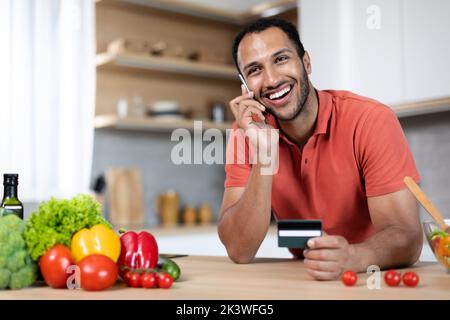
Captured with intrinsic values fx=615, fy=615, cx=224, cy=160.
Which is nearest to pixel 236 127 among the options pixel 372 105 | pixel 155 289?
pixel 372 105

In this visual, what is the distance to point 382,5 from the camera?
312 cm

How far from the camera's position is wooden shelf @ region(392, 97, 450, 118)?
9.62 ft

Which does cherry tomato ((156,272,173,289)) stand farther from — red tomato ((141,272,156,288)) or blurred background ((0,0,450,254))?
blurred background ((0,0,450,254))

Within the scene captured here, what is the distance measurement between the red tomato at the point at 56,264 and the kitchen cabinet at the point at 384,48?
2.23 meters

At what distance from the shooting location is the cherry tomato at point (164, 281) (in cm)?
115

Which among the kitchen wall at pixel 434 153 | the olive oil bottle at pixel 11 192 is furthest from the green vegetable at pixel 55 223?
the kitchen wall at pixel 434 153

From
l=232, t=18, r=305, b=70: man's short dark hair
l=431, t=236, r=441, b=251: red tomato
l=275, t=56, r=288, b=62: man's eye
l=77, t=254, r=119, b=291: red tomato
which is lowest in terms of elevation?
l=77, t=254, r=119, b=291: red tomato

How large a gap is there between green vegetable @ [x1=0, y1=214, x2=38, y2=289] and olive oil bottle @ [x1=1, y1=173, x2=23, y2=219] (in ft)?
0.91

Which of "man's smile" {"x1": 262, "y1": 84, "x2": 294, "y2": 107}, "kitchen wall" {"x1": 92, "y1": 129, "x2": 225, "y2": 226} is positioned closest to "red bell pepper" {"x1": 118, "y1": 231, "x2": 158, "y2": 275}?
"man's smile" {"x1": 262, "y1": 84, "x2": 294, "y2": 107}

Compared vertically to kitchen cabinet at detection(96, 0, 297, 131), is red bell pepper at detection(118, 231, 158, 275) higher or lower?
lower

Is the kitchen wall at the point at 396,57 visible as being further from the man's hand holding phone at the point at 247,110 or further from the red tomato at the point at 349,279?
the red tomato at the point at 349,279

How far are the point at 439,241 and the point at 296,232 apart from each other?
32 centimetres

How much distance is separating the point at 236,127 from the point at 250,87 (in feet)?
0.51
